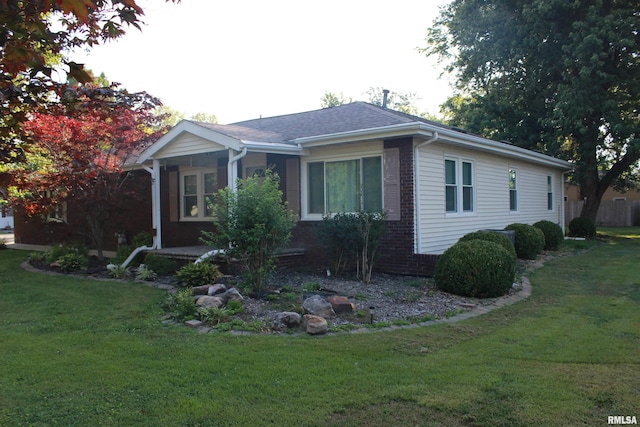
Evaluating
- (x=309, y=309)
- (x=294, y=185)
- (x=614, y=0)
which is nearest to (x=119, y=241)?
(x=294, y=185)

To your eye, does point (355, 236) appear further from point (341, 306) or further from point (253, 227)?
point (341, 306)

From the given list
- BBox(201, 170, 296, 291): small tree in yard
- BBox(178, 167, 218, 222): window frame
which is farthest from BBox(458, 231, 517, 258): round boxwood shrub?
BBox(178, 167, 218, 222): window frame

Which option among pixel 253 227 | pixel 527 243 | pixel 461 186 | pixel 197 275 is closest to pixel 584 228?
pixel 527 243

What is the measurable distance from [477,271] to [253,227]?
11.9 ft

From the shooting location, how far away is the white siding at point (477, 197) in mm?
10164

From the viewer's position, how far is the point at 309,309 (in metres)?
6.40

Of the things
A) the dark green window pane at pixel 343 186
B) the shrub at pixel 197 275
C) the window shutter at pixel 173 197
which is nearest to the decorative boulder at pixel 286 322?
the shrub at pixel 197 275

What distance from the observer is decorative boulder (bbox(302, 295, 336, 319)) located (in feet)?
20.8

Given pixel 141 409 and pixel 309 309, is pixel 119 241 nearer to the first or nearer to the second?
pixel 309 309

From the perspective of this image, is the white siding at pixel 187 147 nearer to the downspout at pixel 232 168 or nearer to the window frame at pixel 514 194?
the downspout at pixel 232 168

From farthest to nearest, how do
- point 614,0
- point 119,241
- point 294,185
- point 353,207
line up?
point 614,0 < point 119,241 < point 294,185 < point 353,207

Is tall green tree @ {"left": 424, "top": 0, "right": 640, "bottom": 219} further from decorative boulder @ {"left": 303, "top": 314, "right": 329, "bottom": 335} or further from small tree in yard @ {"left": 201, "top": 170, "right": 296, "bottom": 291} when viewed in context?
decorative boulder @ {"left": 303, "top": 314, "right": 329, "bottom": 335}

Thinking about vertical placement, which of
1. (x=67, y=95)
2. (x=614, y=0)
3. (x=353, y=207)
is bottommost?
(x=353, y=207)

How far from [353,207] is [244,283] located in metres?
3.54
